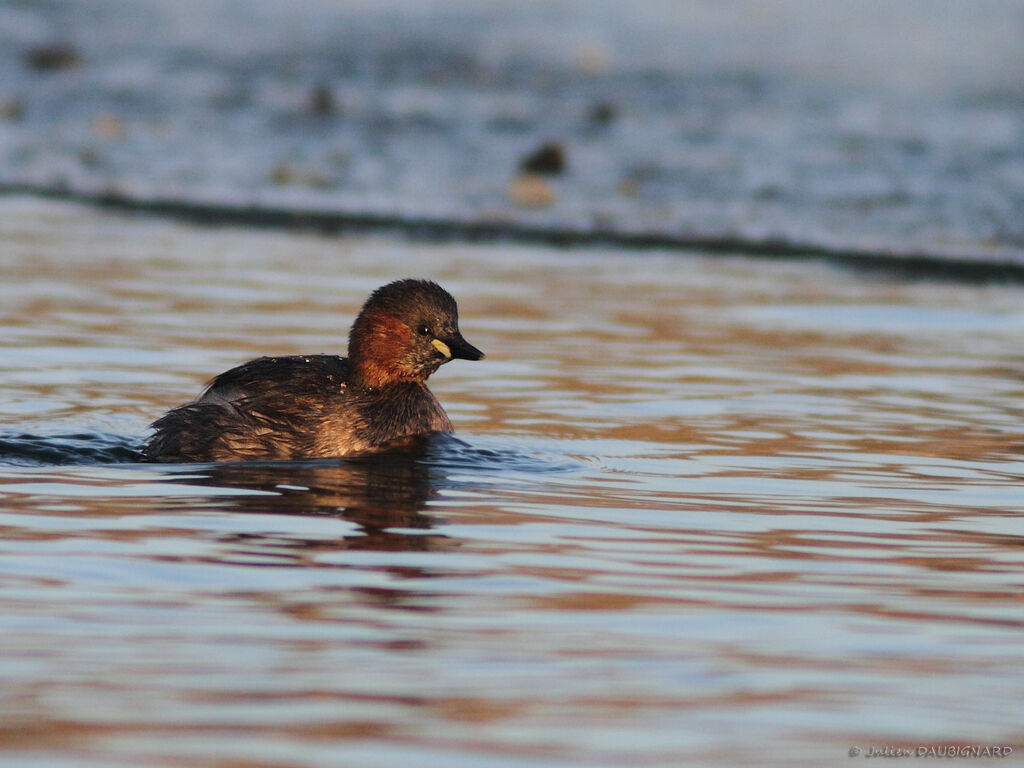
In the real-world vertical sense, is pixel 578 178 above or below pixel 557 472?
above

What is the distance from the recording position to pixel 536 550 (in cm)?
666

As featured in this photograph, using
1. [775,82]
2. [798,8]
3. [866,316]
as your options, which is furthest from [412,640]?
[798,8]

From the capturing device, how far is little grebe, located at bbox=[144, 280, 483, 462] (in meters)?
8.68

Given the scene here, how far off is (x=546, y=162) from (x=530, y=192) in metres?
0.99

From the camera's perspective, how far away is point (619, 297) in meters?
14.1

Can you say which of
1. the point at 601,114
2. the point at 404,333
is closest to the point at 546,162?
the point at 601,114

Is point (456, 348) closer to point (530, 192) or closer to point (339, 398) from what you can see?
point (339, 398)

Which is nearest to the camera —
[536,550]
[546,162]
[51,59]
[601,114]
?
[536,550]

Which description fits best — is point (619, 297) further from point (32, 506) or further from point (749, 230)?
point (32, 506)

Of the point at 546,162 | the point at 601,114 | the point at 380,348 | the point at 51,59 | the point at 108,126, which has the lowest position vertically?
the point at 380,348

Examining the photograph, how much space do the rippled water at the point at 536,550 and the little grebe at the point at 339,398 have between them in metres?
0.24

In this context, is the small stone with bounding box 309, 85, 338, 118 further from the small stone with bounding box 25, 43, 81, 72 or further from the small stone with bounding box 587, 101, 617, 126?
the small stone with bounding box 25, 43, 81, 72

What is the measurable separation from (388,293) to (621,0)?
17.3 metres

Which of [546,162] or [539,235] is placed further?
[546,162]
